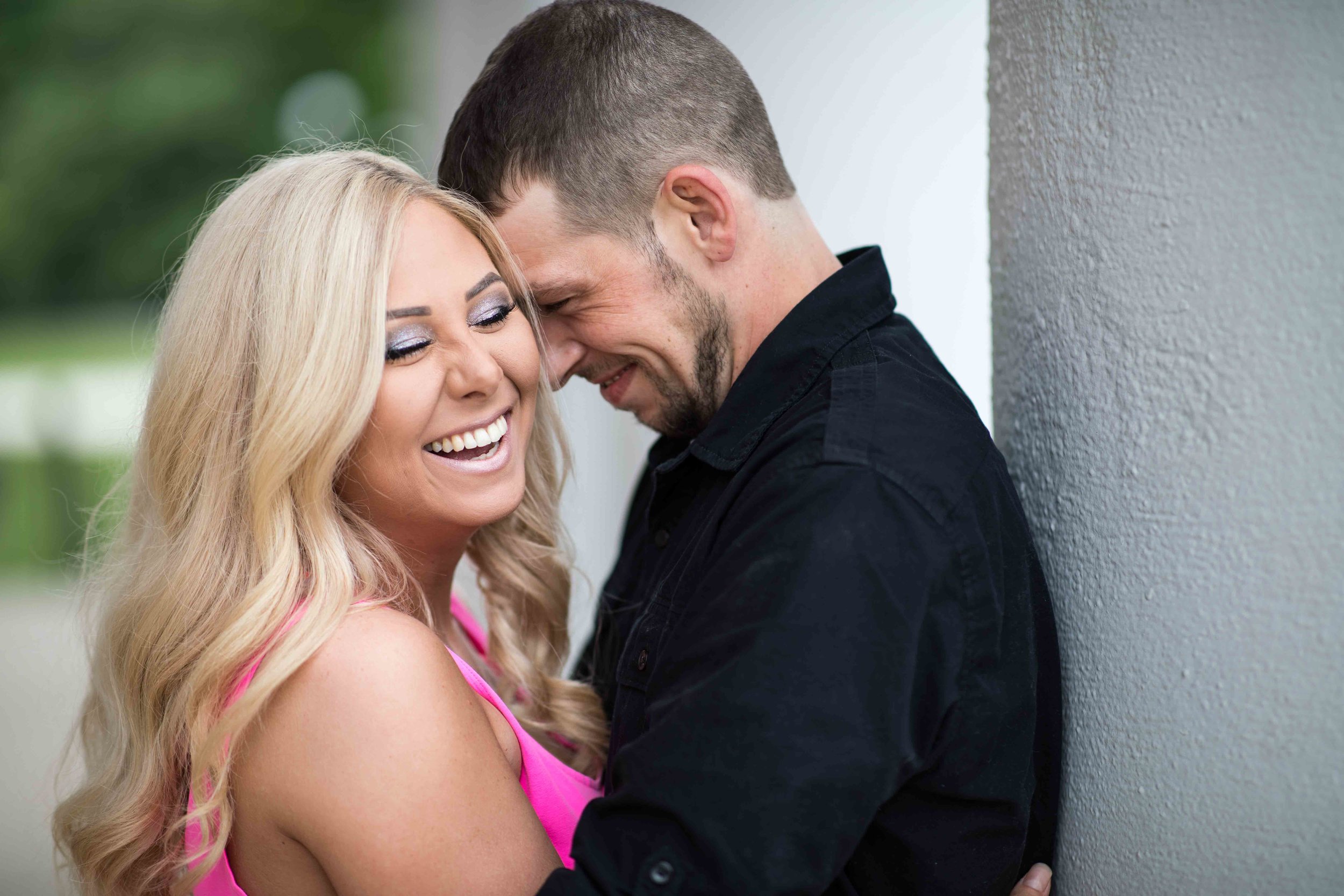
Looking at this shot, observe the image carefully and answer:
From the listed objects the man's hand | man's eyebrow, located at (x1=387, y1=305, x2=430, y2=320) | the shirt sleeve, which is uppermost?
man's eyebrow, located at (x1=387, y1=305, x2=430, y2=320)

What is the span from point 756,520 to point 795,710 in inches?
10.1

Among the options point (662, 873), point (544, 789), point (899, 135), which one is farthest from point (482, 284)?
point (899, 135)

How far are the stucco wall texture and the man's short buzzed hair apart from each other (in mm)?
483

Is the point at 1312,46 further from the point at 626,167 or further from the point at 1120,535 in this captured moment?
the point at 626,167

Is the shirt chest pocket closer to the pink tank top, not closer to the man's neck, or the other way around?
the pink tank top

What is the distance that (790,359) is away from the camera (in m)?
1.53

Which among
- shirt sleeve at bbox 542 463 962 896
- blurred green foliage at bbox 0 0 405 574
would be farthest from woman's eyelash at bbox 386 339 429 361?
blurred green foliage at bbox 0 0 405 574

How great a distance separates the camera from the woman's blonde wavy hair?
144cm

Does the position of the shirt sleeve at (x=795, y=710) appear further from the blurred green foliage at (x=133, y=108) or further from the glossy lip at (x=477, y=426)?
the blurred green foliage at (x=133, y=108)

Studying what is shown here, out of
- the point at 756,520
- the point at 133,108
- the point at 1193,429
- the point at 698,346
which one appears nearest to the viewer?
the point at 1193,429

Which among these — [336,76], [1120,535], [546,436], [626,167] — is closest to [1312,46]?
[1120,535]

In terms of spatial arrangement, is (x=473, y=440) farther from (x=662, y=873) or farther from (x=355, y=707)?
(x=662, y=873)

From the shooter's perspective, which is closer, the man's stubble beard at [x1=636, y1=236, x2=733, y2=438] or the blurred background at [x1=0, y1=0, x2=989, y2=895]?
the man's stubble beard at [x1=636, y1=236, x2=733, y2=438]

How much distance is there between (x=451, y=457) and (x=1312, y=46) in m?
1.26
